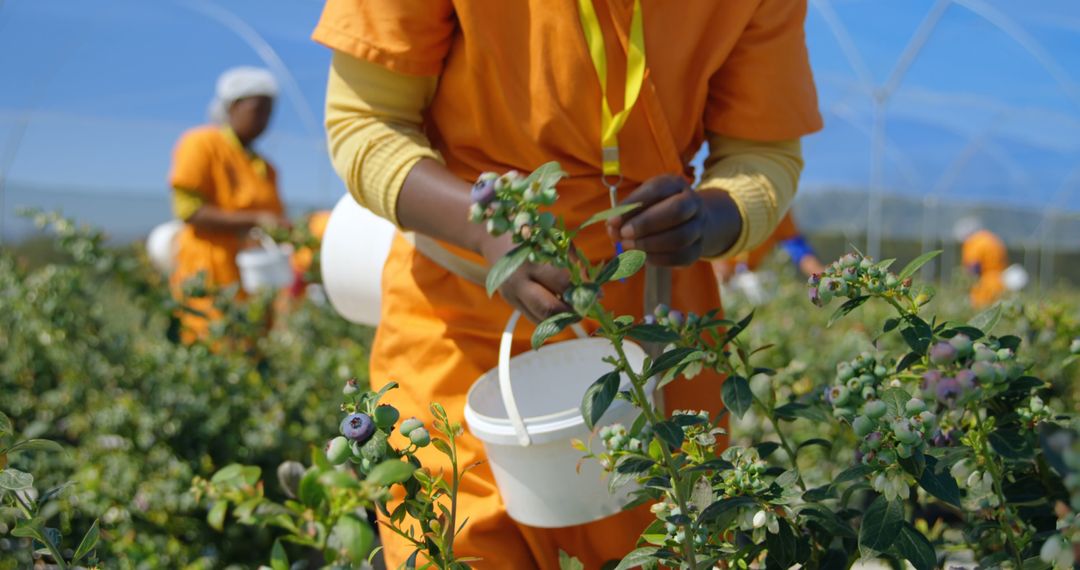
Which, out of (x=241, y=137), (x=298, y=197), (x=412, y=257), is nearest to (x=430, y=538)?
(x=412, y=257)

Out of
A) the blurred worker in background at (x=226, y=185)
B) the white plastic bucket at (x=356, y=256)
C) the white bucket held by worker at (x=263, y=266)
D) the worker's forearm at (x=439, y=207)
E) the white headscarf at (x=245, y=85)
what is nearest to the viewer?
the worker's forearm at (x=439, y=207)

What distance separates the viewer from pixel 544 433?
100 centimetres

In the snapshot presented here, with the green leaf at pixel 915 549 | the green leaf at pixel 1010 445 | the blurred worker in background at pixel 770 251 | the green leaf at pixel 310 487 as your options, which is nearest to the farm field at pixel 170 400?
the green leaf at pixel 1010 445

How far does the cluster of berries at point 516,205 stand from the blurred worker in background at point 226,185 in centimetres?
333

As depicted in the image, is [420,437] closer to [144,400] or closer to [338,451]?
[338,451]

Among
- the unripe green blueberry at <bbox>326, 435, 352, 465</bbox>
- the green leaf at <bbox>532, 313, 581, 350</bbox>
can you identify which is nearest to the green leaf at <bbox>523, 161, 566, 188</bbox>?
the green leaf at <bbox>532, 313, 581, 350</bbox>

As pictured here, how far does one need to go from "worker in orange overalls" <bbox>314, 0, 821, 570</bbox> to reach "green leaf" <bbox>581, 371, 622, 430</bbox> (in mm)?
324

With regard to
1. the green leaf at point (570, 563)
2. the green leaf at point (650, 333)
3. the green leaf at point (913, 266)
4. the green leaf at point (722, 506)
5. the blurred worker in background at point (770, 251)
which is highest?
the green leaf at point (913, 266)

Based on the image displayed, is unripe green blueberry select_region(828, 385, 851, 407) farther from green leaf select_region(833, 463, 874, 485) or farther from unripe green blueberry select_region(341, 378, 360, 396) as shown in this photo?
unripe green blueberry select_region(341, 378, 360, 396)

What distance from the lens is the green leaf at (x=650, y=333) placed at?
0.79 metres

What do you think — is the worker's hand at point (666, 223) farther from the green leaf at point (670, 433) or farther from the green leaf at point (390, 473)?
the green leaf at point (390, 473)

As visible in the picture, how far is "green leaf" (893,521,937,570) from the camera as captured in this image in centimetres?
77

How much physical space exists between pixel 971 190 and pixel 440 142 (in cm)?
1623

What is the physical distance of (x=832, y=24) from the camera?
9.82 m
